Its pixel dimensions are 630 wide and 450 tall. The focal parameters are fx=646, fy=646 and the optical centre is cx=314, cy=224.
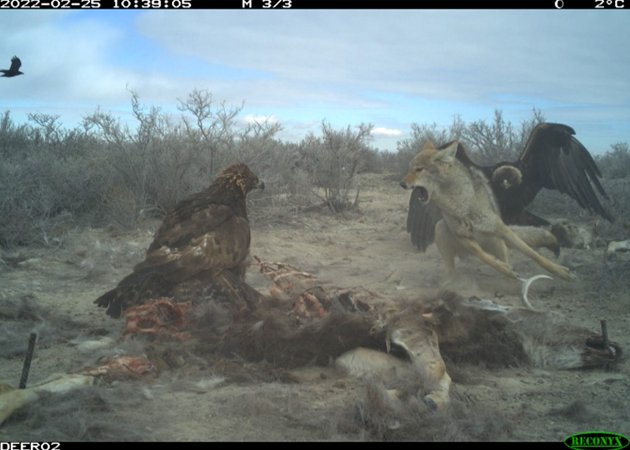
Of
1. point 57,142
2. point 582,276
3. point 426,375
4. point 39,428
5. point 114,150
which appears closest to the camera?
point 39,428

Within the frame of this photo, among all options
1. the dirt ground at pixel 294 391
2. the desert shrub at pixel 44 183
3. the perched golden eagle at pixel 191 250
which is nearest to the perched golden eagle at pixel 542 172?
the dirt ground at pixel 294 391

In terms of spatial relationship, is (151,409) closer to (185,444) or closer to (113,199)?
(185,444)

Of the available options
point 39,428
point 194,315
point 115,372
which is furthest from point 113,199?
point 39,428

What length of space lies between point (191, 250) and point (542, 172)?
453 centimetres

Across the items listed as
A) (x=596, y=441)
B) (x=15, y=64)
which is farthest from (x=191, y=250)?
(x=596, y=441)

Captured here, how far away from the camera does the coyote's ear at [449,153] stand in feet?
23.6

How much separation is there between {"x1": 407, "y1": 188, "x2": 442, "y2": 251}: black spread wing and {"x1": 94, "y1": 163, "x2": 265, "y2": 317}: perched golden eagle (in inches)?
110

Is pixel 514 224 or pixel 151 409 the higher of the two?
pixel 514 224

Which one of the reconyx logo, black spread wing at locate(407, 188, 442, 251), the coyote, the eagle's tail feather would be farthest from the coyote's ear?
the reconyx logo

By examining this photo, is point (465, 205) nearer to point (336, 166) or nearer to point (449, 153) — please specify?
point (449, 153)

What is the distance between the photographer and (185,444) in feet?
12.1

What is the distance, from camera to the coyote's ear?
718 cm

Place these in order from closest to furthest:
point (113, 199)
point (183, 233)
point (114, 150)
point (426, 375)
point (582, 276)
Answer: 1. point (426, 375)
2. point (183, 233)
3. point (582, 276)
4. point (113, 199)
5. point (114, 150)

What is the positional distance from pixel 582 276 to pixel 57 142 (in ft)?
36.7
